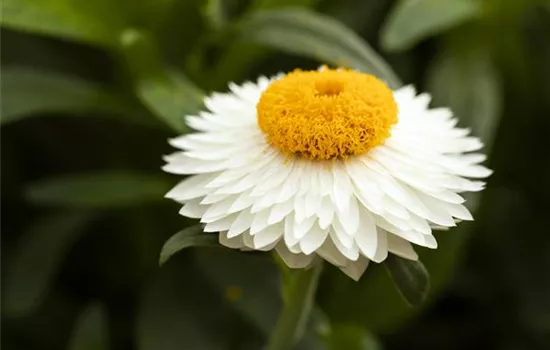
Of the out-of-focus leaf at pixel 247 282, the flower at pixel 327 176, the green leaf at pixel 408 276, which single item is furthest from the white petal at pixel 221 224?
the out-of-focus leaf at pixel 247 282

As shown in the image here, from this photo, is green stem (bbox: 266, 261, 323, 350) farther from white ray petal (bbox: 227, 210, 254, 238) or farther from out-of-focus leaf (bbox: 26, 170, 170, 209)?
out-of-focus leaf (bbox: 26, 170, 170, 209)

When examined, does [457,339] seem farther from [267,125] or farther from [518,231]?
[267,125]

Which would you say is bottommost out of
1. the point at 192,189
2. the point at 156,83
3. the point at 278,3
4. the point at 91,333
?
the point at 91,333

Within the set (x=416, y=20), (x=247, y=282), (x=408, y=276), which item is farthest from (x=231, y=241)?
(x=416, y=20)

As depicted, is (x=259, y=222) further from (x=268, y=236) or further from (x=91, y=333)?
(x=91, y=333)

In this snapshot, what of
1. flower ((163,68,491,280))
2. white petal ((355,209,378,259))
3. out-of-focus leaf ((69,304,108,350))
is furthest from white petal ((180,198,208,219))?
out-of-focus leaf ((69,304,108,350))

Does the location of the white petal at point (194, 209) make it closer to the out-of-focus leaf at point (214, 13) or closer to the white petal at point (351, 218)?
the white petal at point (351, 218)
